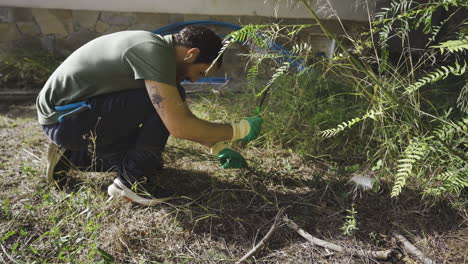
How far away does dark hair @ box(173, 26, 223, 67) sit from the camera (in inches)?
62.0

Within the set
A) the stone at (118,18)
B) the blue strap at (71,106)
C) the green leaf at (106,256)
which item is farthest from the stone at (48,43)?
the green leaf at (106,256)

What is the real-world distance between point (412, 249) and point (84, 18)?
145 inches

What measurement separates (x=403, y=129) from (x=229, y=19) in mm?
2659

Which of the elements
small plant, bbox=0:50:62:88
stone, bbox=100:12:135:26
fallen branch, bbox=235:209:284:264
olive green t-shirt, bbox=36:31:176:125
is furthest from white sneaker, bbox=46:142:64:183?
stone, bbox=100:12:135:26

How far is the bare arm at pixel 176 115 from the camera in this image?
1.45 meters

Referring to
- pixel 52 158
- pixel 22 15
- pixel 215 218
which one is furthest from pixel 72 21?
pixel 215 218

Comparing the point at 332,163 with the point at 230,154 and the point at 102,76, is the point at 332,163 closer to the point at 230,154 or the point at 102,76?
the point at 230,154

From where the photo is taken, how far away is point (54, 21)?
3541mm

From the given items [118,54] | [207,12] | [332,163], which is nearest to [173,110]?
[118,54]

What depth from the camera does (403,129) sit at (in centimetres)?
162

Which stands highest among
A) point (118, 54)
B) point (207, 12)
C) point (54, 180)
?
point (118, 54)

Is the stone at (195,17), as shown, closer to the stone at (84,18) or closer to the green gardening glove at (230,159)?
the stone at (84,18)

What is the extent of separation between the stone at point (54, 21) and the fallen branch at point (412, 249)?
368 centimetres

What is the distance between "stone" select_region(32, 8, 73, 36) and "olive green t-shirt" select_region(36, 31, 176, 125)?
2.33m
